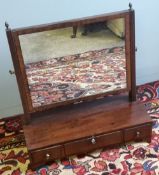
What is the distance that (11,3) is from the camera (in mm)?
1934

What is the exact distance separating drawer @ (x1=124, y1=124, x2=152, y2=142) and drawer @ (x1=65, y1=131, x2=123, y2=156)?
46 mm

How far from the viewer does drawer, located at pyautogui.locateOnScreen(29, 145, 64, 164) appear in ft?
6.20

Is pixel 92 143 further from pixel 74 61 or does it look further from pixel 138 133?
pixel 74 61

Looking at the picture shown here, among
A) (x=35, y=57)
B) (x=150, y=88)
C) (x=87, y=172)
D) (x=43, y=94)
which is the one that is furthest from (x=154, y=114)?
(x=35, y=57)

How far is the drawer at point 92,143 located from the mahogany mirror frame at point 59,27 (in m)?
0.26

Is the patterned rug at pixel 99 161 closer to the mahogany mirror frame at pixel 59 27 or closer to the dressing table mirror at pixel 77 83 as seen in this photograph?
the dressing table mirror at pixel 77 83

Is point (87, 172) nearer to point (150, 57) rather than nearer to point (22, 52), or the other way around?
point (22, 52)

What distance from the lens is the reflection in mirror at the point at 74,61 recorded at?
178 cm

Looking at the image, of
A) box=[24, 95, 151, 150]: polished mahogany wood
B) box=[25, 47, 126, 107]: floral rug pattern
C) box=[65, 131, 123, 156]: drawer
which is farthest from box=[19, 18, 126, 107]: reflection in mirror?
box=[65, 131, 123, 156]: drawer

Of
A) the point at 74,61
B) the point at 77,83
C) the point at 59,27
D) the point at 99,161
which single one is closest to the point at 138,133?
the point at 99,161

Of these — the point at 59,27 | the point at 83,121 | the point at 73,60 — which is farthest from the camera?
the point at 83,121

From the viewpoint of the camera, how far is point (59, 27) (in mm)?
1722

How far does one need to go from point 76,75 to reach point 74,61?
3.9 inches

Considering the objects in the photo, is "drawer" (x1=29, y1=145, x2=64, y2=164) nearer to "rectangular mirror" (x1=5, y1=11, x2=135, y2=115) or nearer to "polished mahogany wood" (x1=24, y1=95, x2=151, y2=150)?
"polished mahogany wood" (x1=24, y1=95, x2=151, y2=150)
